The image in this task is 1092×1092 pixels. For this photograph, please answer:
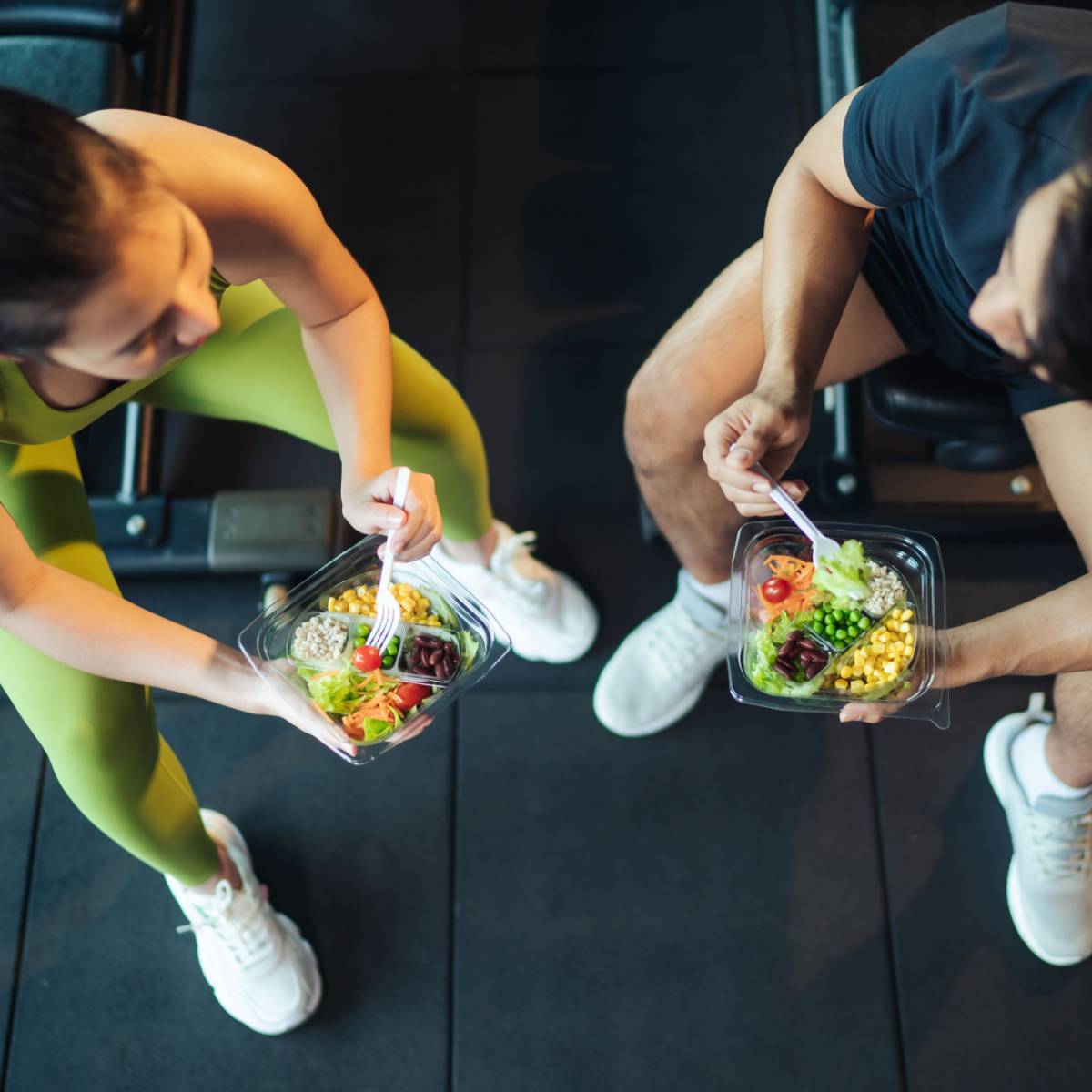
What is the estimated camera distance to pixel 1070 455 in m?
1.18

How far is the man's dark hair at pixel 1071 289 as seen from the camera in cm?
75

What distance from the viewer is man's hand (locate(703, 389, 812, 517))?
1114mm

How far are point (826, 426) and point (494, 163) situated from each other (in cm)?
107

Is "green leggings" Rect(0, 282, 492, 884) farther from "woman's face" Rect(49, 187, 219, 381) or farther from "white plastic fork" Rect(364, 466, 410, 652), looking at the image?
"woman's face" Rect(49, 187, 219, 381)

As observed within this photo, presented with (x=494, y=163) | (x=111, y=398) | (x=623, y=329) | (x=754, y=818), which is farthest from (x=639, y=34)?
(x=754, y=818)

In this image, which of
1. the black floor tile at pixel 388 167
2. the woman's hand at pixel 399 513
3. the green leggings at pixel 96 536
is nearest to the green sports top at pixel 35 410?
the green leggings at pixel 96 536

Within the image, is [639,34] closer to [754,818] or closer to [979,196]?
[979,196]

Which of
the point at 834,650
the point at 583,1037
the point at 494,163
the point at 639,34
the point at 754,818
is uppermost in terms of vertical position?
the point at 639,34

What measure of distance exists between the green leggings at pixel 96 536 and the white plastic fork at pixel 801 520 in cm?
55

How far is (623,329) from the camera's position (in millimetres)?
2062

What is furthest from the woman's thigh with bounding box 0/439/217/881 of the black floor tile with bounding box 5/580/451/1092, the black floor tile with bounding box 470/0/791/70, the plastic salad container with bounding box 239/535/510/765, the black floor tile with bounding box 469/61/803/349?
the black floor tile with bounding box 470/0/791/70

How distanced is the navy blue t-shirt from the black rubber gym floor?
938 mm

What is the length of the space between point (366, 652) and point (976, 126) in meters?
0.95

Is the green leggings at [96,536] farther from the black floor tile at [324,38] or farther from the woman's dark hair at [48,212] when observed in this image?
the black floor tile at [324,38]
